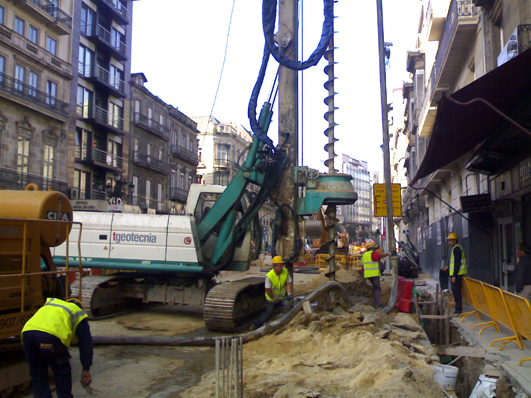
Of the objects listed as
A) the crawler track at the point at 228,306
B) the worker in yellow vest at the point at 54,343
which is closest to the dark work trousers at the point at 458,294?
the crawler track at the point at 228,306

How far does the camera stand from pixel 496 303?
9.02 m

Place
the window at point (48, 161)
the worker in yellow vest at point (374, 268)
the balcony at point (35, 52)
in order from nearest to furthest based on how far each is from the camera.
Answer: the worker in yellow vest at point (374, 268) < the balcony at point (35, 52) < the window at point (48, 161)

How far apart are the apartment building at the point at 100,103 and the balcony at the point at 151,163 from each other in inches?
74.0

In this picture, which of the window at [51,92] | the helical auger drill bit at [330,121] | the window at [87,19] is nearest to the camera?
the helical auger drill bit at [330,121]

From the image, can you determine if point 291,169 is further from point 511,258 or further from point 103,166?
point 103,166

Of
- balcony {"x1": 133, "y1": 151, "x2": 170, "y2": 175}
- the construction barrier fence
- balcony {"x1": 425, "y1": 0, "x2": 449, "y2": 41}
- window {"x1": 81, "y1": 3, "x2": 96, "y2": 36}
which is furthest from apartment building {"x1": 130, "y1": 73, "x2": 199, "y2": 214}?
the construction barrier fence

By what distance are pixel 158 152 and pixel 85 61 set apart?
12.0 meters

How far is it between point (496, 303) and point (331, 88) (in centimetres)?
567

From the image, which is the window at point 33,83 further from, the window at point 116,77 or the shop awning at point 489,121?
the shop awning at point 489,121

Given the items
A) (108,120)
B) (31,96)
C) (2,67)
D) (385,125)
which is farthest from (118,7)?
(385,125)

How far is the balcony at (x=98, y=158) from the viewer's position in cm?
3259

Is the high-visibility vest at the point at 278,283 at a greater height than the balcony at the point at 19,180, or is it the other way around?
the balcony at the point at 19,180

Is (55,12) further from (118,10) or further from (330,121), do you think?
(330,121)

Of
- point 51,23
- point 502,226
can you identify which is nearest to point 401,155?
point 51,23
